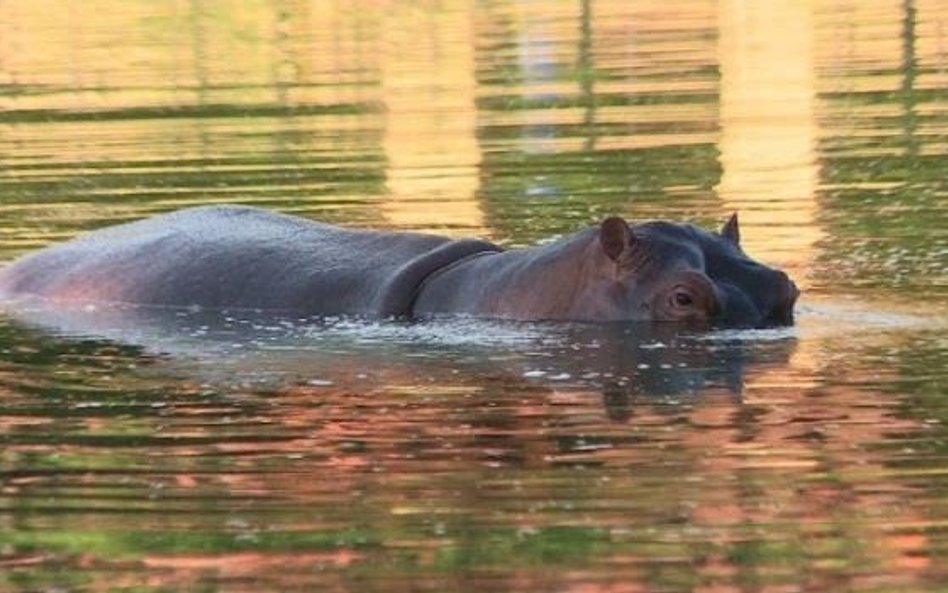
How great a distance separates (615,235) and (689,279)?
29cm

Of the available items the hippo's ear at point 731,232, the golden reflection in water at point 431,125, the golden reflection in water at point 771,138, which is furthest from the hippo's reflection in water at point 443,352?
the golden reflection in water at point 431,125

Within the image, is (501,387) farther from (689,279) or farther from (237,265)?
(237,265)

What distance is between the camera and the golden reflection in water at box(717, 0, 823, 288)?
12.2m

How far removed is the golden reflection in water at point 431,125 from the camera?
45.3 feet

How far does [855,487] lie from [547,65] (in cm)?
1712

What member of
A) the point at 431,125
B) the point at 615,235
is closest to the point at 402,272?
the point at 615,235

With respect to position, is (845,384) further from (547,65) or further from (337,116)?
(547,65)

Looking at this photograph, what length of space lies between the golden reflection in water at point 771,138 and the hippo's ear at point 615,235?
1.32m

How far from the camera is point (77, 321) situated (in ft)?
34.8

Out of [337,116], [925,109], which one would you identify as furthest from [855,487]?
[337,116]

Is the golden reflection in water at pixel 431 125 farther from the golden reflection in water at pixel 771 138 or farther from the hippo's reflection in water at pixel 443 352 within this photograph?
the hippo's reflection in water at pixel 443 352

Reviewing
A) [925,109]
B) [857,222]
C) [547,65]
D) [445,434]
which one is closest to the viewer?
[445,434]

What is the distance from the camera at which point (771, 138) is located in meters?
16.4

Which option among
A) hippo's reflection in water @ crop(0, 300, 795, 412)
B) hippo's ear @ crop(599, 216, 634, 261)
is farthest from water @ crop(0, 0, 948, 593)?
hippo's ear @ crop(599, 216, 634, 261)
